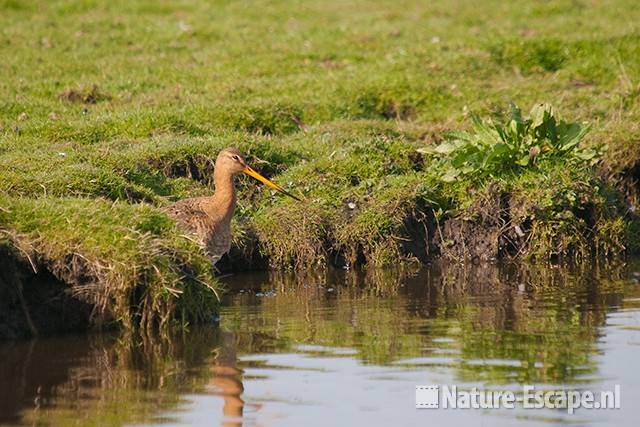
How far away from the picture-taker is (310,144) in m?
13.8

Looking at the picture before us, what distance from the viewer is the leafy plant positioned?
12.4m

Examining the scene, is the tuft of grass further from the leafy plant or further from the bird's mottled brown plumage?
the leafy plant

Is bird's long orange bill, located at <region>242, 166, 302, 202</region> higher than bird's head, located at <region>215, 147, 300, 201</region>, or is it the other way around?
bird's head, located at <region>215, 147, 300, 201</region>

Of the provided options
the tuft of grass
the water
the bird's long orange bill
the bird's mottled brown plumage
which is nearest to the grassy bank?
the tuft of grass

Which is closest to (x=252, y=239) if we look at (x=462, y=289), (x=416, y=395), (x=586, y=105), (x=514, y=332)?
(x=462, y=289)

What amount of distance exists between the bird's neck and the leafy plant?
236cm

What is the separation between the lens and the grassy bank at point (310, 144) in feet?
31.4

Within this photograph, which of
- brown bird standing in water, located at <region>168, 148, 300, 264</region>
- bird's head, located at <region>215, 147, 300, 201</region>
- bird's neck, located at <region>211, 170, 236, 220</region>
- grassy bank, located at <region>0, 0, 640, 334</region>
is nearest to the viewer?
grassy bank, located at <region>0, 0, 640, 334</region>

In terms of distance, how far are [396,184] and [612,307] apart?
2956 mm

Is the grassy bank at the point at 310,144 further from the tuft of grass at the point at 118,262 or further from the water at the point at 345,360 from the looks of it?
the water at the point at 345,360

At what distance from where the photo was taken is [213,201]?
10.9 meters

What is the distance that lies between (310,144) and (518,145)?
95.1 inches

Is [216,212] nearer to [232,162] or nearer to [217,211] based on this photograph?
[217,211]

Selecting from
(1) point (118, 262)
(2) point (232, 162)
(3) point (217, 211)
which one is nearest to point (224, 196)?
(3) point (217, 211)
